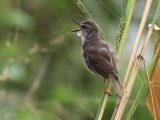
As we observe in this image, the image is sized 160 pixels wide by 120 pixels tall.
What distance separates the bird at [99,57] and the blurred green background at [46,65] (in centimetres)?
77

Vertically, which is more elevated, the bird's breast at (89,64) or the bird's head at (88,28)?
the bird's head at (88,28)

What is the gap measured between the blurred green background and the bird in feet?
2.52

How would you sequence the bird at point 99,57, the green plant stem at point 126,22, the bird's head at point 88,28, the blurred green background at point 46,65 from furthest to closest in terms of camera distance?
the blurred green background at point 46,65
the bird's head at point 88,28
the bird at point 99,57
the green plant stem at point 126,22

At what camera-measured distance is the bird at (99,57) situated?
98.8 inches

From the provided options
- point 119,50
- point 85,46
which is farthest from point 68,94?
point 119,50

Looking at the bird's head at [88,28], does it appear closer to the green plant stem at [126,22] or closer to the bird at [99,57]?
the bird at [99,57]

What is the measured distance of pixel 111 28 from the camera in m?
4.68

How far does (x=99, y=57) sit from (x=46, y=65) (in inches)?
92.4

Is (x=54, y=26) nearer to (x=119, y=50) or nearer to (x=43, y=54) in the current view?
(x=43, y=54)

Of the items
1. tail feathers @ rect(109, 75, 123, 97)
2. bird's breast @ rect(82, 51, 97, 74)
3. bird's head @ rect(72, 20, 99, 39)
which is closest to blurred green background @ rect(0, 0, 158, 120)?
bird's head @ rect(72, 20, 99, 39)

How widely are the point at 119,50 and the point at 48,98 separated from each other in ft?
7.88

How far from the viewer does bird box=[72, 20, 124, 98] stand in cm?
251

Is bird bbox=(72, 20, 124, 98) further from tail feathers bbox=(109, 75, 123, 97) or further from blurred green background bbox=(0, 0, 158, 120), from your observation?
blurred green background bbox=(0, 0, 158, 120)

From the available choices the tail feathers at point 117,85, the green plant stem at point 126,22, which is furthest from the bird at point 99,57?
the green plant stem at point 126,22
